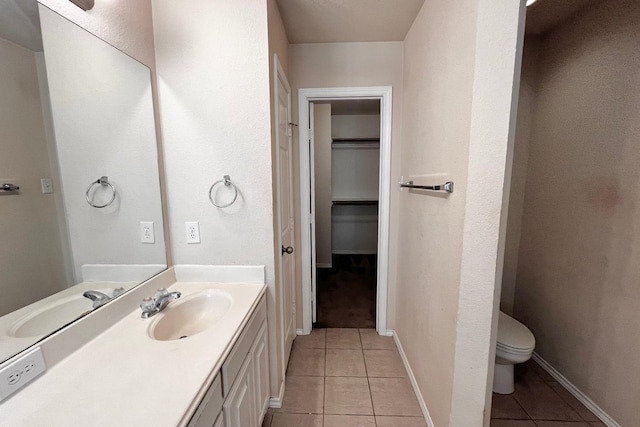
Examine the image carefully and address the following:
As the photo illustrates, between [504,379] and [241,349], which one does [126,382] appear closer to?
[241,349]

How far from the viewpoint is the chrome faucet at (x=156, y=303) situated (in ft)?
3.63

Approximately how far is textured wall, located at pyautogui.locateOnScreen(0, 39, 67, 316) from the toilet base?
2.46 metres

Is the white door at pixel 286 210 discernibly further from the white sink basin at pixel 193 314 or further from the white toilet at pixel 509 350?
the white toilet at pixel 509 350

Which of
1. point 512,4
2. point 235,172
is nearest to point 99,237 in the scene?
point 235,172

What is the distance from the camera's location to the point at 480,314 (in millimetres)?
1027

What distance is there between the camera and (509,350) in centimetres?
154

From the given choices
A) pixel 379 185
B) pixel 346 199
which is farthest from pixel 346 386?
pixel 346 199

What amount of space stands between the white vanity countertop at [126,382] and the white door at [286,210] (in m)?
0.79

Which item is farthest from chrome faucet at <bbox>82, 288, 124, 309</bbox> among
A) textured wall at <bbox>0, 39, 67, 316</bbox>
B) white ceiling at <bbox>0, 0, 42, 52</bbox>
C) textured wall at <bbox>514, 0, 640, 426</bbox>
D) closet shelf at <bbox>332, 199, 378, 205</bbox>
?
closet shelf at <bbox>332, 199, 378, 205</bbox>

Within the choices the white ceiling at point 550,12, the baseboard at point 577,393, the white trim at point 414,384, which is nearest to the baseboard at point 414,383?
the white trim at point 414,384

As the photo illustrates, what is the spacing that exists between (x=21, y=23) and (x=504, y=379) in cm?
295

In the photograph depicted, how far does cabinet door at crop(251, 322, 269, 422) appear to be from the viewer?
1.29 m

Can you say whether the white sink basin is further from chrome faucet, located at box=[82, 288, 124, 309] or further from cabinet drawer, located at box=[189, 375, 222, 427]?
cabinet drawer, located at box=[189, 375, 222, 427]

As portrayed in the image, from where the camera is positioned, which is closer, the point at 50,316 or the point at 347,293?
the point at 50,316
